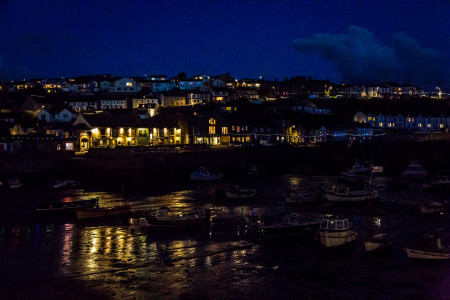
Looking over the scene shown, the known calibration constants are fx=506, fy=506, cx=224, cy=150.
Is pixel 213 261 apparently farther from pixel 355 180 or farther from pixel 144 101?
pixel 144 101

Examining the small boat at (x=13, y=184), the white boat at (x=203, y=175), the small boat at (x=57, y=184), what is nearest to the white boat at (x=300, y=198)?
the white boat at (x=203, y=175)

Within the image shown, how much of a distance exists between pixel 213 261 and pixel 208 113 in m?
86.1

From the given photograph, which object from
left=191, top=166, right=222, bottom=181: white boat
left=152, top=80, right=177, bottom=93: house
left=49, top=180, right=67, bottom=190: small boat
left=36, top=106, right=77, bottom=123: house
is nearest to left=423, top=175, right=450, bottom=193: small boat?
left=191, top=166, right=222, bottom=181: white boat

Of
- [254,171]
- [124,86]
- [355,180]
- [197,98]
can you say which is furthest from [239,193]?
[124,86]

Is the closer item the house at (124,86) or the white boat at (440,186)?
the white boat at (440,186)

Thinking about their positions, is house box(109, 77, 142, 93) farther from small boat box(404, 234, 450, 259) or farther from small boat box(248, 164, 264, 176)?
small boat box(404, 234, 450, 259)

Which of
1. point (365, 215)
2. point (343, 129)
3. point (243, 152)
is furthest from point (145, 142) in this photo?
point (365, 215)

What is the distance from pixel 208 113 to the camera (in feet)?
367

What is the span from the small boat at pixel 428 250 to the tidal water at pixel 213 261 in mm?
402

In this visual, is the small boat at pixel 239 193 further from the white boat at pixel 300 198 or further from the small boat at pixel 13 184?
the small boat at pixel 13 184

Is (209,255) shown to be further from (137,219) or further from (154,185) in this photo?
(154,185)

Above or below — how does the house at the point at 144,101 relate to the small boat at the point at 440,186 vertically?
above

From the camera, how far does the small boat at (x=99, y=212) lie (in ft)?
127

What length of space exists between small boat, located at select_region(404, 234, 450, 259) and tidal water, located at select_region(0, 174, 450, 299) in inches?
15.8
